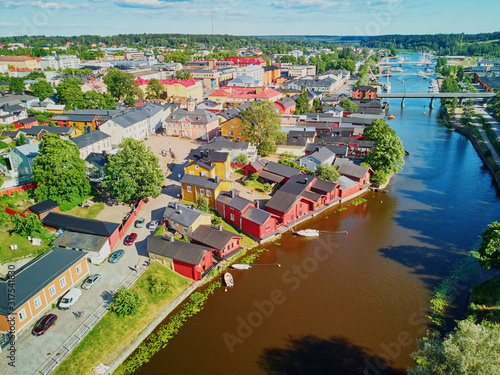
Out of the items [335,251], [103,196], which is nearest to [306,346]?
[335,251]

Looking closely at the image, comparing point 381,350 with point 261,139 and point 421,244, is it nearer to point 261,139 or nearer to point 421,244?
point 421,244

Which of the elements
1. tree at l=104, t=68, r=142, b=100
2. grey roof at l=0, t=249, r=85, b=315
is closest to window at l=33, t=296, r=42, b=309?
grey roof at l=0, t=249, r=85, b=315

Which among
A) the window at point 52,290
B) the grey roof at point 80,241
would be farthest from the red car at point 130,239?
the window at point 52,290

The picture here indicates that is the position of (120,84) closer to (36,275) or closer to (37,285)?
(36,275)

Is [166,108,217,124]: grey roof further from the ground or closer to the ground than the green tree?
further from the ground

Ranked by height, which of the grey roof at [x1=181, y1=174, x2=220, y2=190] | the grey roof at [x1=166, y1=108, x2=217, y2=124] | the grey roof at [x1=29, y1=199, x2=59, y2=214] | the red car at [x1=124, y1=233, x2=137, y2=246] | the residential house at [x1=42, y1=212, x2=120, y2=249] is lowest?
the red car at [x1=124, y1=233, x2=137, y2=246]

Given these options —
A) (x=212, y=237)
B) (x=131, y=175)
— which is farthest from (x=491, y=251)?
(x=131, y=175)

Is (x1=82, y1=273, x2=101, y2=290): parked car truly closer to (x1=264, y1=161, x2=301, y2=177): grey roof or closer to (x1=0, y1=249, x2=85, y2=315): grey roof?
(x1=0, y1=249, x2=85, y2=315): grey roof

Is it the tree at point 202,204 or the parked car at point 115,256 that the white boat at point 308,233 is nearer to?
the tree at point 202,204
